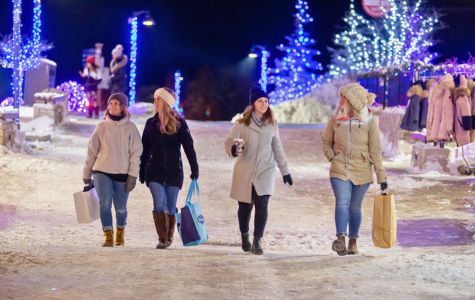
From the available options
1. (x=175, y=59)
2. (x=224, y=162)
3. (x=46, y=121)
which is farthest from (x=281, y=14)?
(x=224, y=162)

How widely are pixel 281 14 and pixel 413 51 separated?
2086 cm

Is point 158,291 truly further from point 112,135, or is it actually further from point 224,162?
point 224,162

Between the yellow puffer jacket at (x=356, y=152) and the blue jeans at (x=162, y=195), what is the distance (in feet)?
5.55

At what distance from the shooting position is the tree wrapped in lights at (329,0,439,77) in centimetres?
4331

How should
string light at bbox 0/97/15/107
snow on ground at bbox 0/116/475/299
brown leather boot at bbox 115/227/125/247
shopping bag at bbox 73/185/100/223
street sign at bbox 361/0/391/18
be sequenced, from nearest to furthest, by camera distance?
1. snow on ground at bbox 0/116/475/299
2. shopping bag at bbox 73/185/100/223
3. brown leather boot at bbox 115/227/125/247
4. string light at bbox 0/97/15/107
5. street sign at bbox 361/0/391/18

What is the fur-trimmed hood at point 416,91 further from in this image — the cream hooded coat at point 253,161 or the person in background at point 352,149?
the cream hooded coat at point 253,161

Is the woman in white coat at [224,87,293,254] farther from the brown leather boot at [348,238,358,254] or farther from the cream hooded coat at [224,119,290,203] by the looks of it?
the brown leather boot at [348,238,358,254]

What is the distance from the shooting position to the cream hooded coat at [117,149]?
28.0ft

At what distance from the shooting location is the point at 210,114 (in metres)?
74.9

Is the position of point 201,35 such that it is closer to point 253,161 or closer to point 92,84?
point 92,84

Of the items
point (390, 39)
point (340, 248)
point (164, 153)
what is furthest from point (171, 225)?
point (390, 39)

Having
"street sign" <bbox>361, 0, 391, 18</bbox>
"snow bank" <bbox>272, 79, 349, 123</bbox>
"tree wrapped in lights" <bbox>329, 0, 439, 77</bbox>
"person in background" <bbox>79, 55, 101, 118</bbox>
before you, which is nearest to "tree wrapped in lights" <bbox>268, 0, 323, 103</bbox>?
"tree wrapped in lights" <bbox>329, 0, 439, 77</bbox>

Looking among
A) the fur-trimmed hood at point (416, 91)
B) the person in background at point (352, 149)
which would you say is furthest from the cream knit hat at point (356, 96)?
the fur-trimmed hood at point (416, 91)

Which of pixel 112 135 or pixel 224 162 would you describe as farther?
pixel 224 162
